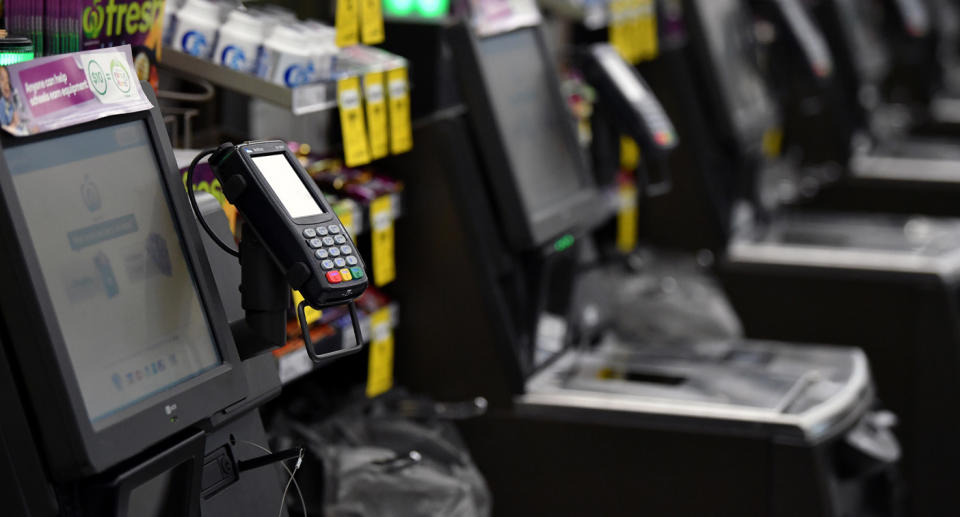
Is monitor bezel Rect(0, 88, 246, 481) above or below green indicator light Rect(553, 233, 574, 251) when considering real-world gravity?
above

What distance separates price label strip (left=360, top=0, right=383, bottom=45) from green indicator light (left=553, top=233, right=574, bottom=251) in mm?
538

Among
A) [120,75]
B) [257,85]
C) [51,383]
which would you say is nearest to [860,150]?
[257,85]

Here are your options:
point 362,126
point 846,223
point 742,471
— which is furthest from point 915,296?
point 362,126

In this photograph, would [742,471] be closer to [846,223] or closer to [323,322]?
[323,322]

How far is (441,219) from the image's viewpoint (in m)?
2.63

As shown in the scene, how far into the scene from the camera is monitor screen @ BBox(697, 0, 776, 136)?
3.79 m

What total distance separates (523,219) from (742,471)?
639 mm

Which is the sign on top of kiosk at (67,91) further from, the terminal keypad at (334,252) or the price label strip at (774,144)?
the price label strip at (774,144)

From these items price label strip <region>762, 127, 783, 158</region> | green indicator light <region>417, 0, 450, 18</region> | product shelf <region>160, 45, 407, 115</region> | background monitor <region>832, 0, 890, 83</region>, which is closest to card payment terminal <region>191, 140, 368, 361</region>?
product shelf <region>160, 45, 407, 115</region>

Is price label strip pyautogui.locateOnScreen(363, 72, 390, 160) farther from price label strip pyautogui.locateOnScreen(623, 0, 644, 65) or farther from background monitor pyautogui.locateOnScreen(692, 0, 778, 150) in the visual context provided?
background monitor pyautogui.locateOnScreen(692, 0, 778, 150)

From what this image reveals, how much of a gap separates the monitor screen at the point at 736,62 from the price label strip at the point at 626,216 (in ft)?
1.18

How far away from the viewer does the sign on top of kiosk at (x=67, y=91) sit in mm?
1423

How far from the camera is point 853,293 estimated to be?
12.1 ft

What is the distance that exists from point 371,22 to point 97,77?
41.3 inches
